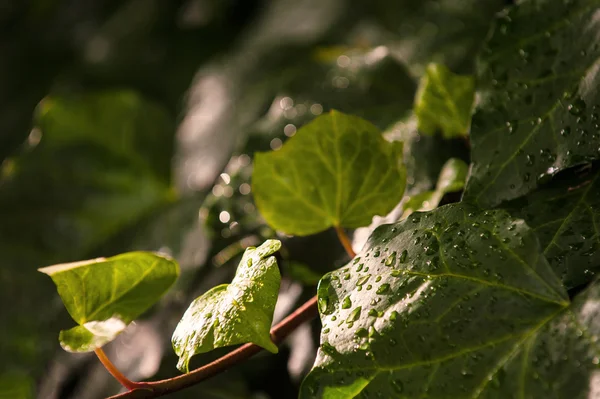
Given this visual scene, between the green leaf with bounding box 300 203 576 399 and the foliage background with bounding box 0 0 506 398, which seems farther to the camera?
the foliage background with bounding box 0 0 506 398

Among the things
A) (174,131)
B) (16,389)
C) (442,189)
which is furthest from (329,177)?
(174,131)

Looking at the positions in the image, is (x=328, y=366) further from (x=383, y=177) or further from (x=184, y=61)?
(x=184, y=61)

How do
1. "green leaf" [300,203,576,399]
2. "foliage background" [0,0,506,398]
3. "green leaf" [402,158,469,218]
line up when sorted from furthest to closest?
"foliage background" [0,0,506,398] → "green leaf" [402,158,469,218] → "green leaf" [300,203,576,399]

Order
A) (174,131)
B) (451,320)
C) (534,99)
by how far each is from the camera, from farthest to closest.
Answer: (174,131) → (534,99) → (451,320)

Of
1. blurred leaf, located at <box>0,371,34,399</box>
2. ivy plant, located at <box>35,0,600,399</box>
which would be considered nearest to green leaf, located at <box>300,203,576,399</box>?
ivy plant, located at <box>35,0,600,399</box>

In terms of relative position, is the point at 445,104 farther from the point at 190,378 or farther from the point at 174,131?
the point at 174,131

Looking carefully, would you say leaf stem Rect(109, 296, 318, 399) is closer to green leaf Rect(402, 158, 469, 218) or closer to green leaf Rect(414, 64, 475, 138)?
green leaf Rect(402, 158, 469, 218)

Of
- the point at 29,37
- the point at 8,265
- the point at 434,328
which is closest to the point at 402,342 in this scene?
the point at 434,328

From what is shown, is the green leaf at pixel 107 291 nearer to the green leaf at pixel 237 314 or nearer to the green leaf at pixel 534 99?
the green leaf at pixel 237 314
